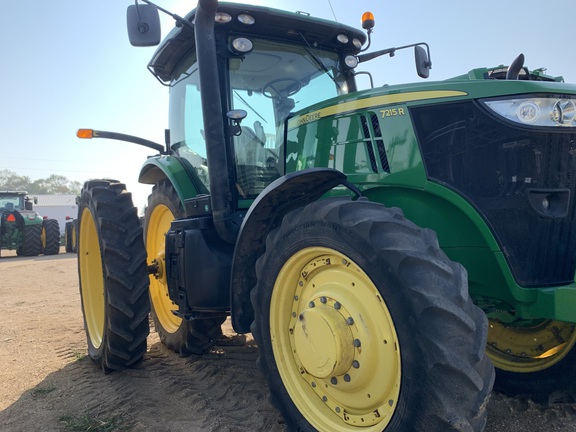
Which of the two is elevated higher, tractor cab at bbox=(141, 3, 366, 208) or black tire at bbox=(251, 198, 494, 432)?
tractor cab at bbox=(141, 3, 366, 208)

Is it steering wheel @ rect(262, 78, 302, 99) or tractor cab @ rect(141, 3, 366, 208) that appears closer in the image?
tractor cab @ rect(141, 3, 366, 208)

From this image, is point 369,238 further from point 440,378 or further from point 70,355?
point 70,355

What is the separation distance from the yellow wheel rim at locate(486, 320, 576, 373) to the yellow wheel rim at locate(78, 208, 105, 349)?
10.3 ft

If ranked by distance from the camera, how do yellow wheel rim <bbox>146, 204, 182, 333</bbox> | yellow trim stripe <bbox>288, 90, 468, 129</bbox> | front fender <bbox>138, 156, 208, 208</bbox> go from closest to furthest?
1. yellow trim stripe <bbox>288, 90, 468, 129</bbox>
2. front fender <bbox>138, 156, 208, 208</bbox>
3. yellow wheel rim <bbox>146, 204, 182, 333</bbox>

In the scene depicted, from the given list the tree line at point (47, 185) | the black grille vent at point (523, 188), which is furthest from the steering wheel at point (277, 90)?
the tree line at point (47, 185)

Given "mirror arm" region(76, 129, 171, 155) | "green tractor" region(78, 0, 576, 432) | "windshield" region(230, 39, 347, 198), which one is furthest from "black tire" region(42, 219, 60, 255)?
"windshield" region(230, 39, 347, 198)

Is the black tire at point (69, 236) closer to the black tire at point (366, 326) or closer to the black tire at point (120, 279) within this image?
the black tire at point (120, 279)

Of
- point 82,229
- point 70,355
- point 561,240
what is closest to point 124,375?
point 70,355

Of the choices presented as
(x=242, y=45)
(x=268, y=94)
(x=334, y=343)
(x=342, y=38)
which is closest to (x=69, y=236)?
(x=268, y=94)

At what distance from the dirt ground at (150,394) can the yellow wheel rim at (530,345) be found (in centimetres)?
21

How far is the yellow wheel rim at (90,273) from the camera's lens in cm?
433

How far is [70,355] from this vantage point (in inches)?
171

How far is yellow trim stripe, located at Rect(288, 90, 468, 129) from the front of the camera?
7.52ft

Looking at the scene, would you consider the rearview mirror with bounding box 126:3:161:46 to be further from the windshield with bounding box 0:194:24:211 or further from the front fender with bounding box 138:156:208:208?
the windshield with bounding box 0:194:24:211
